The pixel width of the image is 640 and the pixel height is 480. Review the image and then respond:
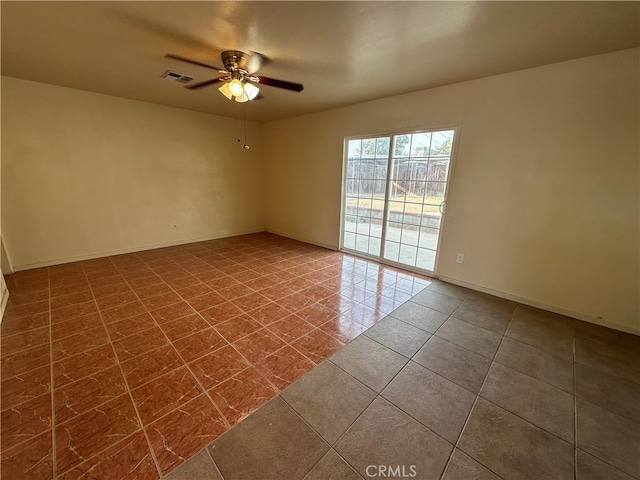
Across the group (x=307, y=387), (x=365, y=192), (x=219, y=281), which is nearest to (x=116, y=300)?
(x=219, y=281)

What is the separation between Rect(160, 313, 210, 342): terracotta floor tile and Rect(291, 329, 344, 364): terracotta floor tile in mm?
932

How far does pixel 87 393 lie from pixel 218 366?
796mm

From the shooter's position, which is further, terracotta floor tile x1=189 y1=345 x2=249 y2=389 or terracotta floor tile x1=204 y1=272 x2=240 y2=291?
terracotta floor tile x1=204 y1=272 x2=240 y2=291

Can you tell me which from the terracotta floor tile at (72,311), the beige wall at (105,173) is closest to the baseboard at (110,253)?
the beige wall at (105,173)

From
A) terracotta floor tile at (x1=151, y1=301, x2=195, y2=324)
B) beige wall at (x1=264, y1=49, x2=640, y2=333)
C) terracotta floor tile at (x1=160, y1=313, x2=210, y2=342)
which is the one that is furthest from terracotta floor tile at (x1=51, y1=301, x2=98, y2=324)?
beige wall at (x1=264, y1=49, x2=640, y2=333)

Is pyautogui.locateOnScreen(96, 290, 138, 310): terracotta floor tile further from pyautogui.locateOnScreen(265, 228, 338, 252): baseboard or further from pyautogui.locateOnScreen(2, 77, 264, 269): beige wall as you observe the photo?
pyautogui.locateOnScreen(265, 228, 338, 252): baseboard

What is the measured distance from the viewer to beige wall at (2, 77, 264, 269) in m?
3.35

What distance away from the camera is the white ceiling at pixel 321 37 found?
1717mm

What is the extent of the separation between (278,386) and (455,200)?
2.92m

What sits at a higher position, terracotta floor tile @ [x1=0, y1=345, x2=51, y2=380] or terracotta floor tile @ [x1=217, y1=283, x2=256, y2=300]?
terracotta floor tile @ [x1=217, y1=283, x2=256, y2=300]

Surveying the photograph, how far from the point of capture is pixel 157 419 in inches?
58.7

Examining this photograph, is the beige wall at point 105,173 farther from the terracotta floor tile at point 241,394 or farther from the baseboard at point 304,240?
the terracotta floor tile at point 241,394

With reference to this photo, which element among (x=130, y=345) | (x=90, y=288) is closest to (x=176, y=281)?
(x=90, y=288)

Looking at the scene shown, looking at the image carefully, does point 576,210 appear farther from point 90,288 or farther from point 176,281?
point 90,288
